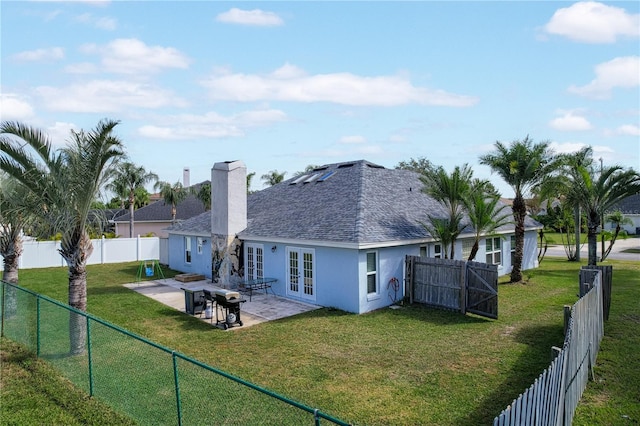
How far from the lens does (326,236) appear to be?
51.1 ft

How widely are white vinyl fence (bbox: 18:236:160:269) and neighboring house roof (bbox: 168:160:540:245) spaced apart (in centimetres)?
746

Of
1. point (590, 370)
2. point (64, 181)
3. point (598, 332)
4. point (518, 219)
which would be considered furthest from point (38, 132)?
point (518, 219)

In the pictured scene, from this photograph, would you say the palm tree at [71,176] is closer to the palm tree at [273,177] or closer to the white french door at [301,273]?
the white french door at [301,273]

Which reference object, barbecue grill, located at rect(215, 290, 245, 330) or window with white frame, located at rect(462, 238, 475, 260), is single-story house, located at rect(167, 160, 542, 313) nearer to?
window with white frame, located at rect(462, 238, 475, 260)

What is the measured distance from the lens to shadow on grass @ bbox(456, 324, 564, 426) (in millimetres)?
7445

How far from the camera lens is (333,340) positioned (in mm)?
11844

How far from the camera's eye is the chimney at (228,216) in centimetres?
1952

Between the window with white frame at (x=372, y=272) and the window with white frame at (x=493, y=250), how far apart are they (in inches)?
328

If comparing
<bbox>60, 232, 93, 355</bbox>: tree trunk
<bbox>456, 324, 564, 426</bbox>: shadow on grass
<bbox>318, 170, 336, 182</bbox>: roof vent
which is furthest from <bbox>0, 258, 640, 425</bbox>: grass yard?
<bbox>318, 170, 336, 182</bbox>: roof vent

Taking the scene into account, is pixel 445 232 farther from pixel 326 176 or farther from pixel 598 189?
pixel 598 189

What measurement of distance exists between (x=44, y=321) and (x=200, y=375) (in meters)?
5.30

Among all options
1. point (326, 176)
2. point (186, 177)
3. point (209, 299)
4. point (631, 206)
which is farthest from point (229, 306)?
point (631, 206)

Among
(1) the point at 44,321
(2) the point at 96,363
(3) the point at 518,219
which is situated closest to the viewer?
(2) the point at 96,363

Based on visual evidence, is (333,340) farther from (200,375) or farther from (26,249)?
(26,249)
